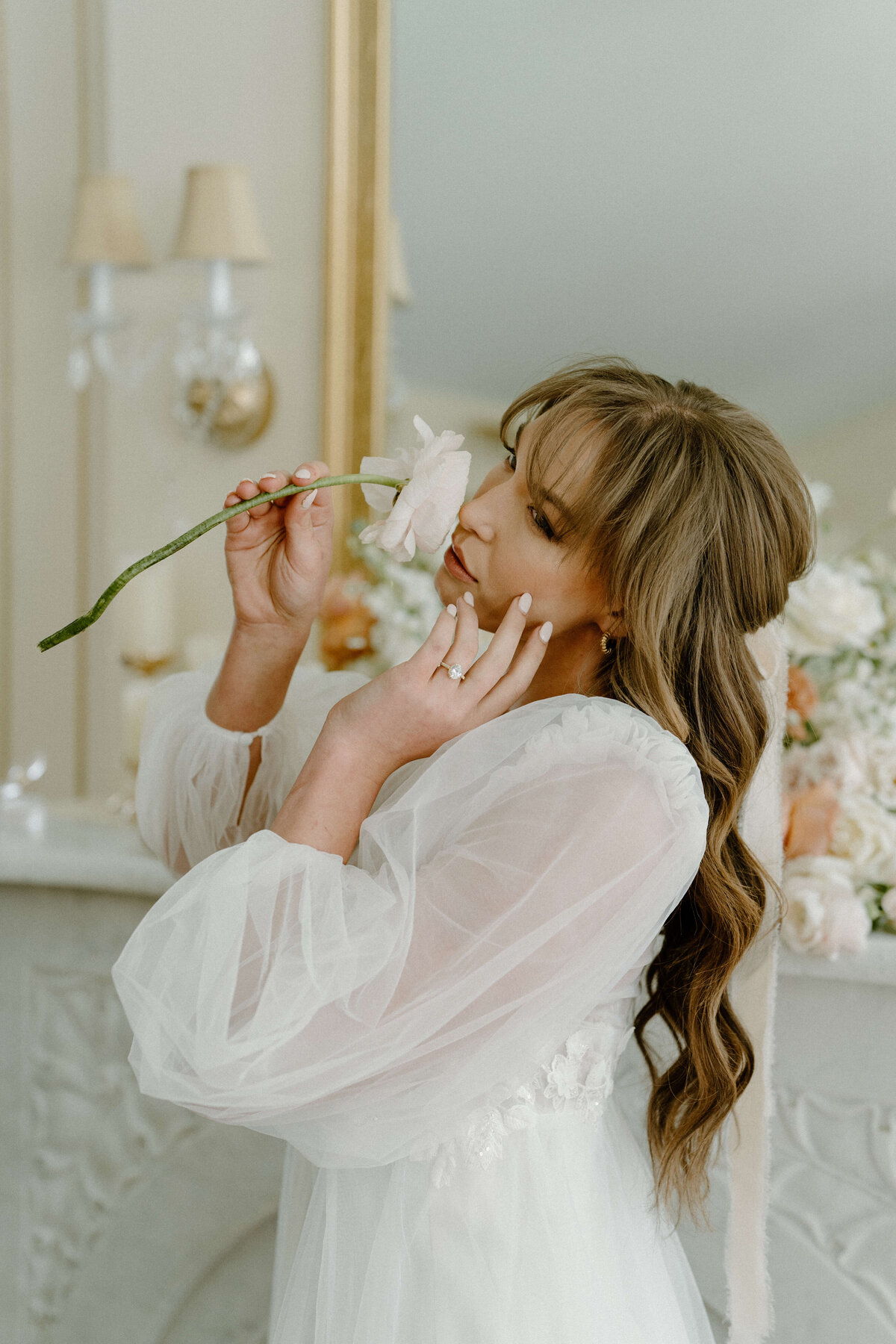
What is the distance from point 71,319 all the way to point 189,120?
18.0 inches

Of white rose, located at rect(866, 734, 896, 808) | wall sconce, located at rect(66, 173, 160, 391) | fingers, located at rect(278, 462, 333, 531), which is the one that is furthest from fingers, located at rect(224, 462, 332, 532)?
wall sconce, located at rect(66, 173, 160, 391)

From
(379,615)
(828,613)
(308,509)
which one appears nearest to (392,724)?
(308,509)

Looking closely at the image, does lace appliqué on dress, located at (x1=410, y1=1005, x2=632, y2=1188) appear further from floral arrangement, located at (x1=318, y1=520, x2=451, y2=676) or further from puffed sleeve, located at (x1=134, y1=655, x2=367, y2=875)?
floral arrangement, located at (x1=318, y1=520, x2=451, y2=676)

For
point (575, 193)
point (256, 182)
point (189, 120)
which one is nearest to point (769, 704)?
point (575, 193)

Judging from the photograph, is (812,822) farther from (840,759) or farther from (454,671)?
(454,671)

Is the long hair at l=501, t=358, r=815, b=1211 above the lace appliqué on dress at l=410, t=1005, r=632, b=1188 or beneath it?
above

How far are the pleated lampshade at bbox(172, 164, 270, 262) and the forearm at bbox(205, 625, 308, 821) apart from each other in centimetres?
108

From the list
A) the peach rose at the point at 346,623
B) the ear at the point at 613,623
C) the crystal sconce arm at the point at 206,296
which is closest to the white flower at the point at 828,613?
the ear at the point at 613,623

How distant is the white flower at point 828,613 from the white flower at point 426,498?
62cm

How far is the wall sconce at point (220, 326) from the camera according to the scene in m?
1.94

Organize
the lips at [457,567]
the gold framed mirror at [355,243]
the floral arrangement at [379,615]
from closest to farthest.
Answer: the lips at [457,567] < the floral arrangement at [379,615] < the gold framed mirror at [355,243]

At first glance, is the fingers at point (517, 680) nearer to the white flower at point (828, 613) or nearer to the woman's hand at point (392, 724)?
the woman's hand at point (392, 724)

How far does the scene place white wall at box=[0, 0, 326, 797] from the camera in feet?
6.70

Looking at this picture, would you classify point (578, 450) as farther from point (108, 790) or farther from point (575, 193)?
point (108, 790)
